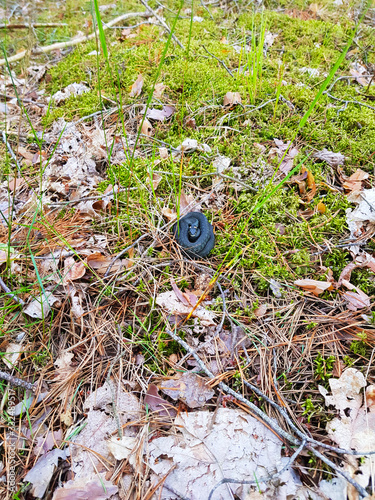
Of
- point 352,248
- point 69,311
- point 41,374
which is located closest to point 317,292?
point 352,248

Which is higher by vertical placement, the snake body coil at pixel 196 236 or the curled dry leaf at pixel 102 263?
the snake body coil at pixel 196 236

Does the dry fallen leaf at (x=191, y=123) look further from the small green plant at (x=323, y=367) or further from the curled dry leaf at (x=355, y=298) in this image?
the small green plant at (x=323, y=367)

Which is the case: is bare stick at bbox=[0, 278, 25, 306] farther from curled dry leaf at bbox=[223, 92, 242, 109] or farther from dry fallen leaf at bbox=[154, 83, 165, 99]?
curled dry leaf at bbox=[223, 92, 242, 109]

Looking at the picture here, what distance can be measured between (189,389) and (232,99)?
2629 mm

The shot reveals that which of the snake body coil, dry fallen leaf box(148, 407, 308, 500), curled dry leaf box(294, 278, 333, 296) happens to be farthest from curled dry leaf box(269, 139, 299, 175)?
dry fallen leaf box(148, 407, 308, 500)

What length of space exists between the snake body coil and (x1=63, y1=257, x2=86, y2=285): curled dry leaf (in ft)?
2.27

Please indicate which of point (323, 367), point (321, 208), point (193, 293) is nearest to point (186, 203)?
point (193, 293)

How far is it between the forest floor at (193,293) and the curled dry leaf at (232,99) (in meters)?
0.01

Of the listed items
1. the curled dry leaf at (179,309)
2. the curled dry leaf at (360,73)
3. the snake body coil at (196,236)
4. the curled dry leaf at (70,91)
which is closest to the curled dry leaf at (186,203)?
the snake body coil at (196,236)

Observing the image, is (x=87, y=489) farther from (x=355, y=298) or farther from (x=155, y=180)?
(x=155, y=180)

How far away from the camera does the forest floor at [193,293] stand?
148 centimetres

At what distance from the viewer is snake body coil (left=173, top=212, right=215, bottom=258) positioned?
2172 mm

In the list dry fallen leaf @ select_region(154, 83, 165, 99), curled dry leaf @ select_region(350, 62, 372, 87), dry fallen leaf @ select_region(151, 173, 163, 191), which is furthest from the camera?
curled dry leaf @ select_region(350, 62, 372, 87)

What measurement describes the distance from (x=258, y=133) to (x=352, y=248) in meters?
1.37
